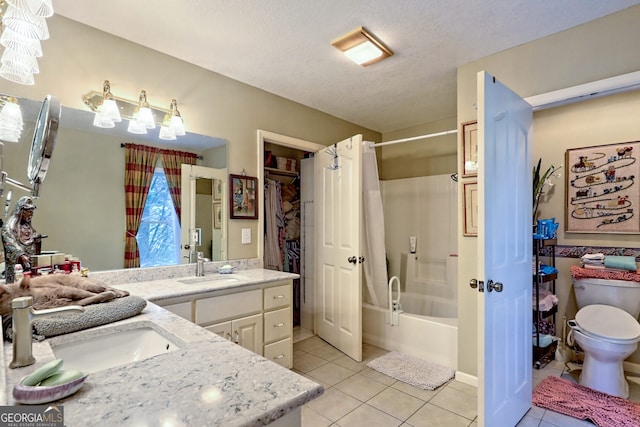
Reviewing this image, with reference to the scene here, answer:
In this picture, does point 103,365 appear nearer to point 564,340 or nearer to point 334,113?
point 334,113

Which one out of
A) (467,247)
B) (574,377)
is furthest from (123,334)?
(574,377)

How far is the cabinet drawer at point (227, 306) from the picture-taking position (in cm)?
191

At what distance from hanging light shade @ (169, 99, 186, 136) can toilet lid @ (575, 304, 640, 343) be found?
3.29 metres

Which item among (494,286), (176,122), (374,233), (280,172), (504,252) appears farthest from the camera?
(280,172)

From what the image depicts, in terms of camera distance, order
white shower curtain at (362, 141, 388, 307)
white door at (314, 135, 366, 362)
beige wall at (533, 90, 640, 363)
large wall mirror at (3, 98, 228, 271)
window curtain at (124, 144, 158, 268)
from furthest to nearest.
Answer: white shower curtain at (362, 141, 388, 307)
white door at (314, 135, 366, 362)
beige wall at (533, 90, 640, 363)
window curtain at (124, 144, 158, 268)
large wall mirror at (3, 98, 228, 271)

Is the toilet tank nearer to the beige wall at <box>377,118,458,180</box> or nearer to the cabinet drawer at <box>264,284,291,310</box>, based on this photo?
the beige wall at <box>377,118,458,180</box>

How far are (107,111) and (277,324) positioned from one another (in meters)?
1.85

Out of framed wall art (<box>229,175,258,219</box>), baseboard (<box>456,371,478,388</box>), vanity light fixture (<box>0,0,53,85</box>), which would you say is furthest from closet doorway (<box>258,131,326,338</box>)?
vanity light fixture (<box>0,0,53,85</box>)

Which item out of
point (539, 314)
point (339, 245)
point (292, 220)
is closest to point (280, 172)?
point (292, 220)

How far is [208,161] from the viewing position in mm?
2496

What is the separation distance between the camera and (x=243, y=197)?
2674 millimetres

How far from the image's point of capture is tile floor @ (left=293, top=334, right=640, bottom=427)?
190 centimetres

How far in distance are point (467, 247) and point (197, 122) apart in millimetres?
2326

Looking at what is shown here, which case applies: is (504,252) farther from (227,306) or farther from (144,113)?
(144,113)
